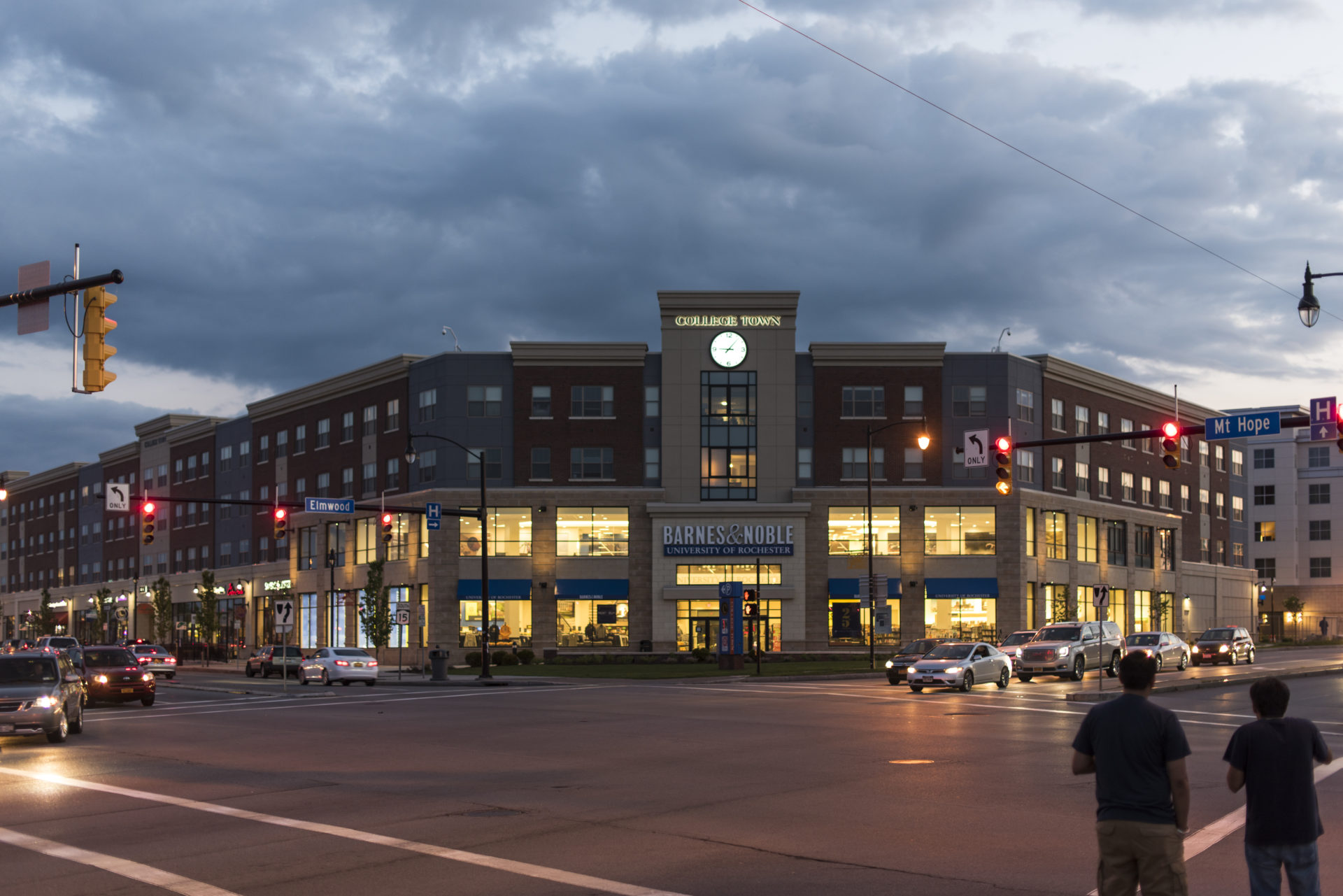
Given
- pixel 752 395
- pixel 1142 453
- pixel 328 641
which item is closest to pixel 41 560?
pixel 328 641

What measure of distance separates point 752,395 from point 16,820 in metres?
60.6

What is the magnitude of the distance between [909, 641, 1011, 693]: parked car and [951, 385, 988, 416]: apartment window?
35.5m

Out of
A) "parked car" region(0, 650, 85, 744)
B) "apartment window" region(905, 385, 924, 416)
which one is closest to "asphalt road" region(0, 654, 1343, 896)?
"parked car" region(0, 650, 85, 744)

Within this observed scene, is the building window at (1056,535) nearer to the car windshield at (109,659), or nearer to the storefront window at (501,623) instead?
the storefront window at (501,623)

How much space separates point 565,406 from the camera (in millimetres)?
74062

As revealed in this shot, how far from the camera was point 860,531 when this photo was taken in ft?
240

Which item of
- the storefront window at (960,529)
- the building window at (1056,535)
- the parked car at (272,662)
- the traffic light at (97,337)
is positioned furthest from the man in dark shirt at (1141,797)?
the building window at (1056,535)

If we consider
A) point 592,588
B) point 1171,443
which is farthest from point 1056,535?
point 1171,443

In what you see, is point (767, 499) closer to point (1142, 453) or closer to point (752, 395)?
point (752, 395)

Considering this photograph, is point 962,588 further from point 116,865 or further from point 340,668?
point 116,865

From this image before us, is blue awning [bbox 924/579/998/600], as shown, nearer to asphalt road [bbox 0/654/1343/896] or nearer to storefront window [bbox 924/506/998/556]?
storefront window [bbox 924/506/998/556]

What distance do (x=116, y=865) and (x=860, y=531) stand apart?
6329cm

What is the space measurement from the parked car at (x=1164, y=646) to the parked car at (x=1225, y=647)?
692 centimetres

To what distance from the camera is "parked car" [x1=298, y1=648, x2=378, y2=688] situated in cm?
4938
